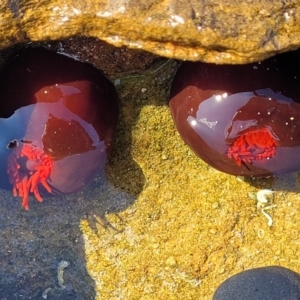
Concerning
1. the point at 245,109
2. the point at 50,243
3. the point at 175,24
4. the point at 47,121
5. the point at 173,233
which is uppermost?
the point at 175,24

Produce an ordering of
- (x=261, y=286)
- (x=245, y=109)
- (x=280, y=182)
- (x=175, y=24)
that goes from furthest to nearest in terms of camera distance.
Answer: (x=280, y=182)
(x=261, y=286)
(x=245, y=109)
(x=175, y=24)

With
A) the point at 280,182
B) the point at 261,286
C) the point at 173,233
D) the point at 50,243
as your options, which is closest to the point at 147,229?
the point at 173,233

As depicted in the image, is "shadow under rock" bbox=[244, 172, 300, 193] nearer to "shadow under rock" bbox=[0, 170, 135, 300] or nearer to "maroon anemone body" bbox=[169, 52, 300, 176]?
"maroon anemone body" bbox=[169, 52, 300, 176]

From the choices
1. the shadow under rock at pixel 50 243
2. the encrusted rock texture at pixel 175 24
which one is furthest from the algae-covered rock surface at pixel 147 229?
the encrusted rock texture at pixel 175 24

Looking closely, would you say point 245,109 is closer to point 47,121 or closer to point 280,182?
point 280,182

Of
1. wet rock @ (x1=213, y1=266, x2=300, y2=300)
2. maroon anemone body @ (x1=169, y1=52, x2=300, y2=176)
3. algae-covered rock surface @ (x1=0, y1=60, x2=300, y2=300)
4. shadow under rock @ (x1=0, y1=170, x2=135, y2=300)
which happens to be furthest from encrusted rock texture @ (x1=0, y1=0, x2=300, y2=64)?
wet rock @ (x1=213, y1=266, x2=300, y2=300)

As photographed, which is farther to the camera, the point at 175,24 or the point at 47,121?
the point at 47,121
